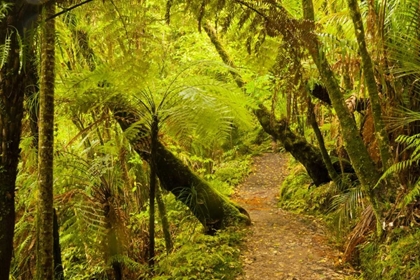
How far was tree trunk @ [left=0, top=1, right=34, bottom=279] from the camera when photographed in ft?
6.82

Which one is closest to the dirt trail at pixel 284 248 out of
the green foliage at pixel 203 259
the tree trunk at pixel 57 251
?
the green foliage at pixel 203 259

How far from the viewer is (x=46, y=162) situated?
95.3 inches

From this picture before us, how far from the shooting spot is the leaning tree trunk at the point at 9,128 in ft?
6.82

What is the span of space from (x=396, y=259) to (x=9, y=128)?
319 centimetres

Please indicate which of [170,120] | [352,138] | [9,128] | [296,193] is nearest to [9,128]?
[9,128]

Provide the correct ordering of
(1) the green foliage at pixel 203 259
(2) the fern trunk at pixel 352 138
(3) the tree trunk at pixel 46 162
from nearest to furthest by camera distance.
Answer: (3) the tree trunk at pixel 46 162 → (2) the fern trunk at pixel 352 138 → (1) the green foliage at pixel 203 259

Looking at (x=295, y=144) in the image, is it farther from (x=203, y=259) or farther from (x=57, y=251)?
(x=57, y=251)

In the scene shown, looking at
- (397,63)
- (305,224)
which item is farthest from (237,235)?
(397,63)

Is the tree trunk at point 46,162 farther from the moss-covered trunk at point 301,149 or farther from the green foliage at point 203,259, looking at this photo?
the moss-covered trunk at point 301,149

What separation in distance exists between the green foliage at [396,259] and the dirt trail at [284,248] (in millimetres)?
453

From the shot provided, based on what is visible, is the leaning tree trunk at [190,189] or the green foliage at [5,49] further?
the leaning tree trunk at [190,189]

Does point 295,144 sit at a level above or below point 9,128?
below

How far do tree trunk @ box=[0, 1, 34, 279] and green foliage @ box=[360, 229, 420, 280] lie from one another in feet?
9.45

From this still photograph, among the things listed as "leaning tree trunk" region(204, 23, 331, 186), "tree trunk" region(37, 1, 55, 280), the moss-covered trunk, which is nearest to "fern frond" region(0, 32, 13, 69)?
"tree trunk" region(37, 1, 55, 280)
